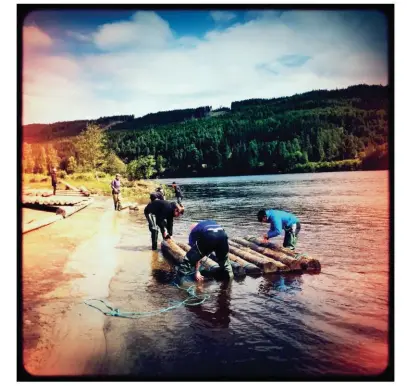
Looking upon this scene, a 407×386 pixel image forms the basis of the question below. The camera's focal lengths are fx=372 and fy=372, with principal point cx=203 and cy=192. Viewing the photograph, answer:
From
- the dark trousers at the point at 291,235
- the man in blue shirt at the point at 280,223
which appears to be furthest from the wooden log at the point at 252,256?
the dark trousers at the point at 291,235

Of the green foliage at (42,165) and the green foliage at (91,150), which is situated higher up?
the green foliage at (91,150)

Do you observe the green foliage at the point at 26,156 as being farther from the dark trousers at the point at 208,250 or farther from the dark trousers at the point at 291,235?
the dark trousers at the point at 291,235

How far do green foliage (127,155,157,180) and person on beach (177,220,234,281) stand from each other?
1490cm

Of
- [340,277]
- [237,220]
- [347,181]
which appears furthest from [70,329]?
[347,181]

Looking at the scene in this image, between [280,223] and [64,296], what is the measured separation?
525 cm

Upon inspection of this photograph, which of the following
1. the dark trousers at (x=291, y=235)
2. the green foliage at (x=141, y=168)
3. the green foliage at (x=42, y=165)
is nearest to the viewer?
the dark trousers at (x=291, y=235)

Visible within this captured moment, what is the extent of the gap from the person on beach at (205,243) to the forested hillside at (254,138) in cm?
968

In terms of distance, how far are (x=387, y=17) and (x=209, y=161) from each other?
93.3ft

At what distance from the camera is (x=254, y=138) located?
3500 centimetres

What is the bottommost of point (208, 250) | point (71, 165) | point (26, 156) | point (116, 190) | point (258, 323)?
point (258, 323)

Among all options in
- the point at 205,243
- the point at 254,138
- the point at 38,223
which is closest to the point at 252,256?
the point at 205,243

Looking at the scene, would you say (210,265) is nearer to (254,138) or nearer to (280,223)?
(280,223)

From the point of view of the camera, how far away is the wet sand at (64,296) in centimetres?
505

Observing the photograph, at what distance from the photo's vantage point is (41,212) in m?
16.7
